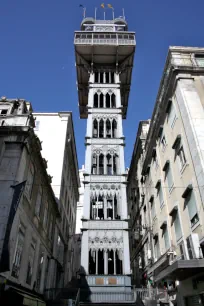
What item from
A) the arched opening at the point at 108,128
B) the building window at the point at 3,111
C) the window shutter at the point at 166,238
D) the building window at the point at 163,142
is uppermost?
the arched opening at the point at 108,128

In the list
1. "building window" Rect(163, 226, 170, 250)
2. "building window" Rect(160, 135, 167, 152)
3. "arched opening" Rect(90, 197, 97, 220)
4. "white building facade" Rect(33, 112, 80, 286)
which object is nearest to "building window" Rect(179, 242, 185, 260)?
"building window" Rect(163, 226, 170, 250)

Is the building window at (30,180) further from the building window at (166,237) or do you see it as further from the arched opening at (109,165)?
the arched opening at (109,165)

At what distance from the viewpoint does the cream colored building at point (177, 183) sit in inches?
543

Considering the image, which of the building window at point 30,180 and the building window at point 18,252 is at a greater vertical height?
the building window at point 30,180

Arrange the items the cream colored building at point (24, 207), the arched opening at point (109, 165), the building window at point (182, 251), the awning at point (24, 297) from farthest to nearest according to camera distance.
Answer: the arched opening at point (109, 165) → the building window at point (182, 251) → the cream colored building at point (24, 207) → the awning at point (24, 297)

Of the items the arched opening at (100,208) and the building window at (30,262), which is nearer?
the building window at (30,262)

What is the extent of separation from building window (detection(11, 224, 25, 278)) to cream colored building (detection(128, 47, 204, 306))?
8.86 m

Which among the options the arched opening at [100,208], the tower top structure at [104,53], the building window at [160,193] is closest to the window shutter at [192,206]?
the building window at [160,193]

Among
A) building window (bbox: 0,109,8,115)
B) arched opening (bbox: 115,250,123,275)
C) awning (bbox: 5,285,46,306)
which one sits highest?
building window (bbox: 0,109,8,115)

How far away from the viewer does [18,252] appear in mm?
16172

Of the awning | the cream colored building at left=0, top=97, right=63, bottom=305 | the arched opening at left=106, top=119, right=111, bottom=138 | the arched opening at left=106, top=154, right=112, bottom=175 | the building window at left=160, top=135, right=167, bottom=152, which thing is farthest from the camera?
the arched opening at left=106, top=119, right=111, bottom=138

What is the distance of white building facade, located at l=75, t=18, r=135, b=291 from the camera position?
22.8 m

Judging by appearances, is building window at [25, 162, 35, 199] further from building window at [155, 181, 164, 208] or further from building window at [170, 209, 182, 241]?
building window at [155, 181, 164, 208]

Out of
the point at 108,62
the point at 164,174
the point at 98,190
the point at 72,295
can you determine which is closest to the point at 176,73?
the point at 164,174
